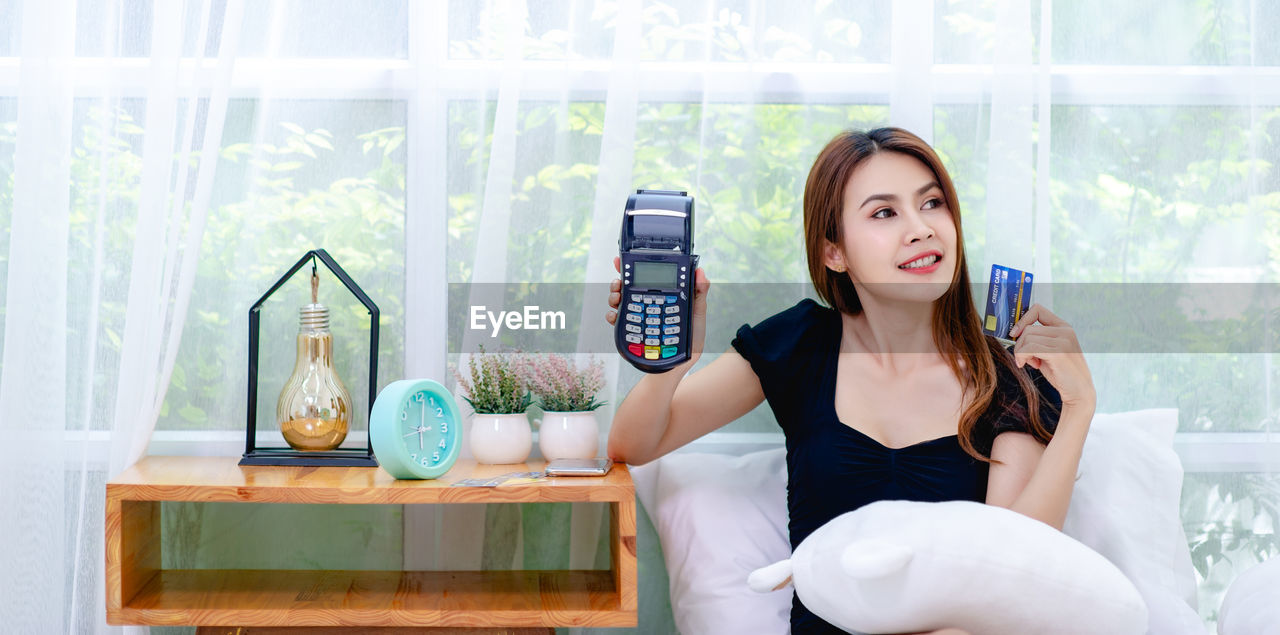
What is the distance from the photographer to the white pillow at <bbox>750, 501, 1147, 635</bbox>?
0.92 meters

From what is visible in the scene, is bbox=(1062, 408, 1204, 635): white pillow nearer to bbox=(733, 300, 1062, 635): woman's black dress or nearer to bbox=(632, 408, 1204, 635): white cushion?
bbox=(632, 408, 1204, 635): white cushion

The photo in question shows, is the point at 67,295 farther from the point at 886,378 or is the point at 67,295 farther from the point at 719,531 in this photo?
the point at 886,378

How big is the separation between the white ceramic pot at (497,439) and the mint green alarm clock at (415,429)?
0.03 m

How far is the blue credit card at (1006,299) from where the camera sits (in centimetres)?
140

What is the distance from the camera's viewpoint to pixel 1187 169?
5.08 feet

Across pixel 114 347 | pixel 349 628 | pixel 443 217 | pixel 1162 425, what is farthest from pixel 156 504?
pixel 1162 425

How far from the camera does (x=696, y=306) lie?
1.25 metres

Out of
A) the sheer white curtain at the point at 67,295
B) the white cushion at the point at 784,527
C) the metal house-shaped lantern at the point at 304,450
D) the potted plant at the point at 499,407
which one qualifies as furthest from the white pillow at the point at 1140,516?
the sheer white curtain at the point at 67,295

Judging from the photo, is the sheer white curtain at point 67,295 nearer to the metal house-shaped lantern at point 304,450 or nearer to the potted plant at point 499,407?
the metal house-shaped lantern at point 304,450

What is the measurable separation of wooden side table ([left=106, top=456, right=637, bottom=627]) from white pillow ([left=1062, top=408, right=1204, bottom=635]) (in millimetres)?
632

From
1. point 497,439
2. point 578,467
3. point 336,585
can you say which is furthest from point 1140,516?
point 336,585

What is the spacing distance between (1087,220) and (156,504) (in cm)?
154

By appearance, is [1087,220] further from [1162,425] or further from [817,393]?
[817,393]

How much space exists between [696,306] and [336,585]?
0.66 metres
